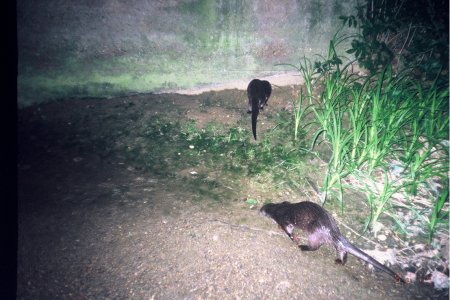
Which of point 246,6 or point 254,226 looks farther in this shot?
point 246,6

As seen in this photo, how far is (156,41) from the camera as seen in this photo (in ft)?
12.3

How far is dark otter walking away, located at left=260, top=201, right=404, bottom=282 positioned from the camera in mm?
1931

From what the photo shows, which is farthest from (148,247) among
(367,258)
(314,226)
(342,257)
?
(367,258)

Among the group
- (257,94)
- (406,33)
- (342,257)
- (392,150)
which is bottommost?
(342,257)

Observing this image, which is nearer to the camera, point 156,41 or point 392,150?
point 392,150

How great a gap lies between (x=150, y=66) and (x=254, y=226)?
3.03 m

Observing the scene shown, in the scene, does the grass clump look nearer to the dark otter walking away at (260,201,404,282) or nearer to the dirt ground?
the dark otter walking away at (260,201,404,282)

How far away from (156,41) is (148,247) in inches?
124

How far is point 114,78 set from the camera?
3.79 meters

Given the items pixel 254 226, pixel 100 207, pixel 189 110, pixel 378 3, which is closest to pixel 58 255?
pixel 100 207

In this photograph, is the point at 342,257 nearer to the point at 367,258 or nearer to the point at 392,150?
the point at 367,258

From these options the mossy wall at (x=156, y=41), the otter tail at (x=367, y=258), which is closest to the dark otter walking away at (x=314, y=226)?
the otter tail at (x=367, y=258)

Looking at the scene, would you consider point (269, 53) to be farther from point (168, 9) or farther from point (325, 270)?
point (325, 270)

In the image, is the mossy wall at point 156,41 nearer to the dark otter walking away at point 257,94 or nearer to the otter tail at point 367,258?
the dark otter walking away at point 257,94
